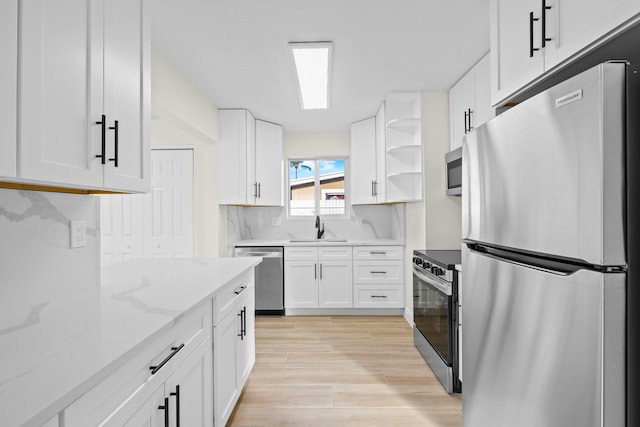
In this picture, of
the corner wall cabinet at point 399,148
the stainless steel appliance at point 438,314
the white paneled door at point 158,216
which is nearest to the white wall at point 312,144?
the corner wall cabinet at point 399,148

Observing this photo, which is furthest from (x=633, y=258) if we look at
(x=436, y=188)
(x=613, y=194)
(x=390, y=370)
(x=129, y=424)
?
(x=436, y=188)

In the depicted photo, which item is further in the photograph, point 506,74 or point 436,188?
point 436,188

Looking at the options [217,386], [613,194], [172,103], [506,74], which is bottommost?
[217,386]

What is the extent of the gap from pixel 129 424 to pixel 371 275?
11.9ft

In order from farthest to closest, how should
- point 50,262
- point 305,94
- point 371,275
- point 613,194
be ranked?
1. point 371,275
2. point 305,94
3. point 50,262
4. point 613,194

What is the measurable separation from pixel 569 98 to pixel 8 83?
142cm

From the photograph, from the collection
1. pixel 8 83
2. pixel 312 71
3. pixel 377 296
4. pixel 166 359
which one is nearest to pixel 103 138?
pixel 8 83

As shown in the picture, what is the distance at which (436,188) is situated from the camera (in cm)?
363

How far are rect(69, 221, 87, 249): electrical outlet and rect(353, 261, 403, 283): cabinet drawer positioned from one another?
3.20 meters

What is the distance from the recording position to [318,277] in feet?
14.8

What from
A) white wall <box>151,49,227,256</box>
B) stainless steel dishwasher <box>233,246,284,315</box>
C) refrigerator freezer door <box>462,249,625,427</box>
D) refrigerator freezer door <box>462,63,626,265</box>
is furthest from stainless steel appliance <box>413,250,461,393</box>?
white wall <box>151,49,227,256</box>

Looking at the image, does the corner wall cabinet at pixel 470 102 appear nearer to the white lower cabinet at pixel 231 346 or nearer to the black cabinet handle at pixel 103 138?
the white lower cabinet at pixel 231 346

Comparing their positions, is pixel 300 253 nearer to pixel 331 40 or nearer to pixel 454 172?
pixel 454 172

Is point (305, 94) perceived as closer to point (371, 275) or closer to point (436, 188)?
point (436, 188)
